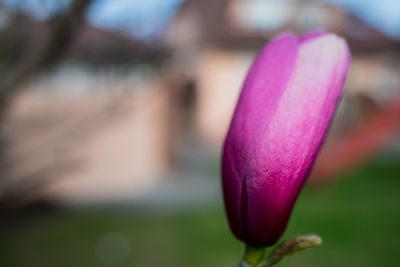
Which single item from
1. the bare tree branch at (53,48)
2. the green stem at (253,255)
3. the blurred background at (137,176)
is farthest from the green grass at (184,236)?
the green stem at (253,255)

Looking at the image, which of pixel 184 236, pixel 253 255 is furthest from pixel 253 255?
pixel 184 236

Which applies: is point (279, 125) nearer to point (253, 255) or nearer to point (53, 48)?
point (253, 255)

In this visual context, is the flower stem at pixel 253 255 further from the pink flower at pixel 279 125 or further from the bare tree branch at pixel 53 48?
the bare tree branch at pixel 53 48

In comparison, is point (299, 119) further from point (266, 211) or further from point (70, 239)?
point (70, 239)

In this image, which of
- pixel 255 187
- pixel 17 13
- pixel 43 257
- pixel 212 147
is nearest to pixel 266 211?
pixel 255 187

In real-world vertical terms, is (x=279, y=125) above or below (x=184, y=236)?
above

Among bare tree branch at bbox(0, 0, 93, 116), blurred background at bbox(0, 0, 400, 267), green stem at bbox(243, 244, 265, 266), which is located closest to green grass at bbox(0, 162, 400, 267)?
blurred background at bbox(0, 0, 400, 267)

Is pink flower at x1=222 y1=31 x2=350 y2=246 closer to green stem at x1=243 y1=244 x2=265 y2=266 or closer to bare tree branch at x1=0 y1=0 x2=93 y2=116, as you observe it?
green stem at x1=243 y1=244 x2=265 y2=266
